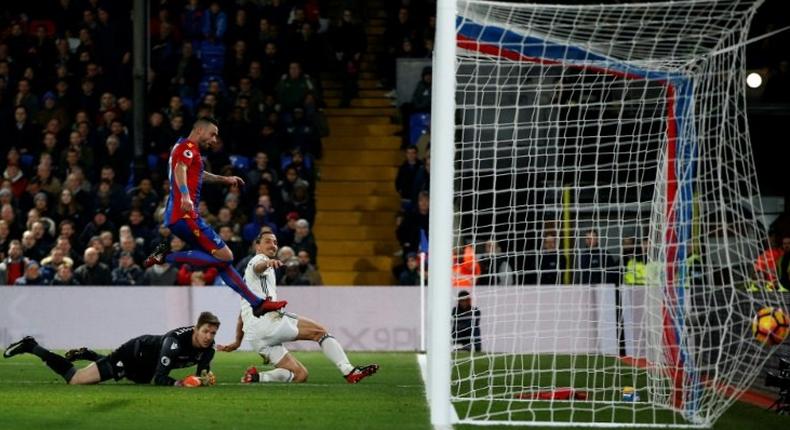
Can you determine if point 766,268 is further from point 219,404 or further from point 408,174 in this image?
point 408,174

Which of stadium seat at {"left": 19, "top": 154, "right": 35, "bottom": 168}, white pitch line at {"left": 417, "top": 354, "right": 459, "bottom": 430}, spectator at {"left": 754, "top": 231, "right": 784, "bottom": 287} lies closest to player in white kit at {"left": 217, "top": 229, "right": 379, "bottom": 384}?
white pitch line at {"left": 417, "top": 354, "right": 459, "bottom": 430}

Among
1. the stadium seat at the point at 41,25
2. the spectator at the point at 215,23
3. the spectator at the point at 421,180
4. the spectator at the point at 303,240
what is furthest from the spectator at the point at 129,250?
the stadium seat at the point at 41,25

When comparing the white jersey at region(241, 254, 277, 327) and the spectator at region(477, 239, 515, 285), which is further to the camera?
the spectator at region(477, 239, 515, 285)

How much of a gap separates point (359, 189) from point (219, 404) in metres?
12.6

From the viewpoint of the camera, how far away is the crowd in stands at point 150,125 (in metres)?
19.1

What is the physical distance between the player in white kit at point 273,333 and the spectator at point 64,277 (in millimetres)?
6478

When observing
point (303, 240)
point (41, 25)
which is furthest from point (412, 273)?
point (41, 25)

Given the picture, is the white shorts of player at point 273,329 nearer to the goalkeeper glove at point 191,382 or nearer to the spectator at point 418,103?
the goalkeeper glove at point 191,382

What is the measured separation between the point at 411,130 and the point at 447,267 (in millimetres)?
13088

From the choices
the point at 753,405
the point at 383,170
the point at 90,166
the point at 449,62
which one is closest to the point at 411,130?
the point at 383,170

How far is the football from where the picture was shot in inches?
362

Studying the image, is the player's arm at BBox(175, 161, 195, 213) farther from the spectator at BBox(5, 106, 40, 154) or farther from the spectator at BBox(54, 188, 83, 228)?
the spectator at BBox(5, 106, 40, 154)

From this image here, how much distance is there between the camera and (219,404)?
1008 centimetres

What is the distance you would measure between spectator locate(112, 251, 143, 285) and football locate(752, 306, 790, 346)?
1106 cm
